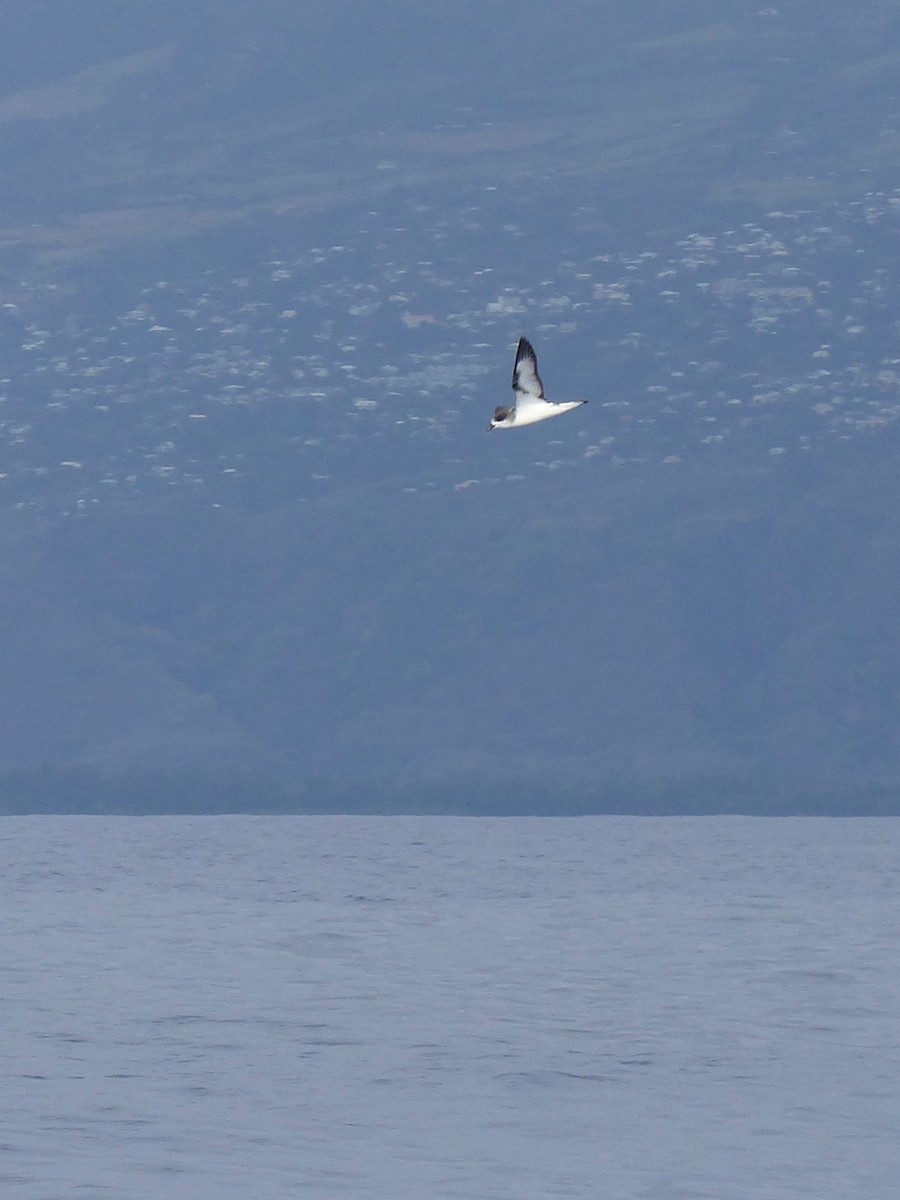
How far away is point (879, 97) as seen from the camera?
408 feet

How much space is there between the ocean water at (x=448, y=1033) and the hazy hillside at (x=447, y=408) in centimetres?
3053

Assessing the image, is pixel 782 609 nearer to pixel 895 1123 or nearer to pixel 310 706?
pixel 310 706

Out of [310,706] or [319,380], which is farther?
[319,380]

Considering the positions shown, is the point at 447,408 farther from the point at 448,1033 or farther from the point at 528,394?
the point at 448,1033

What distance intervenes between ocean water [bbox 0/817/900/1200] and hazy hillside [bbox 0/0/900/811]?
1202 inches

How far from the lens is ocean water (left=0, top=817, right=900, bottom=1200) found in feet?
58.1

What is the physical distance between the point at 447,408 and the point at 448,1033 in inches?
3124

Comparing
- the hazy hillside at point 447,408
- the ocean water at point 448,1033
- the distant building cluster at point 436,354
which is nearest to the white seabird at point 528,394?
the ocean water at point 448,1033

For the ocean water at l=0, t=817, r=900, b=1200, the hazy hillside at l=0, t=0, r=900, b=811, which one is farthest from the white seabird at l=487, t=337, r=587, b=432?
the hazy hillside at l=0, t=0, r=900, b=811

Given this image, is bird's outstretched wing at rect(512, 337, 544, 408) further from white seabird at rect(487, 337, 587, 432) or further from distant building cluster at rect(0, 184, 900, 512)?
distant building cluster at rect(0, 184, 900, 512)

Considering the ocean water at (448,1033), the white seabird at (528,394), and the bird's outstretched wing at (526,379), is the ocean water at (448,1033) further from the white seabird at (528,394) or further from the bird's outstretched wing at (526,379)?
the bird's outstretched wing at (526,379)

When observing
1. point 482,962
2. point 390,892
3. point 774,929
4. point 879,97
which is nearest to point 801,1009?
point 482,962

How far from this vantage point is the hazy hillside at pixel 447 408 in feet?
251

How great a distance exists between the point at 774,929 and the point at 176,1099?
1527cm
